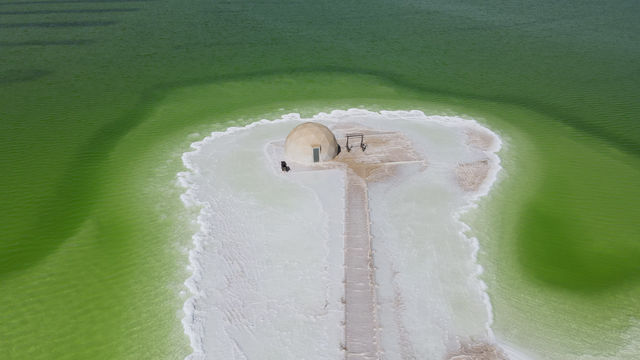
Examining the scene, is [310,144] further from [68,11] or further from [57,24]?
[68,11]

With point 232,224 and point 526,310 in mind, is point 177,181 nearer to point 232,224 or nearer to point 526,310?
point 232,224

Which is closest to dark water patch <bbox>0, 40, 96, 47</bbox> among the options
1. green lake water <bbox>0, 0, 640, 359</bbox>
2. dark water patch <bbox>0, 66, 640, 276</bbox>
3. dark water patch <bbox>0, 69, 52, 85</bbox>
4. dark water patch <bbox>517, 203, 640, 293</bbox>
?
green lake water <bbox>0, 0, 640, 359</bbox>

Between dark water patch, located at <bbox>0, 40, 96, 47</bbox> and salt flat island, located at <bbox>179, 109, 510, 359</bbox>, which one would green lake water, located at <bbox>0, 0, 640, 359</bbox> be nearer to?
dark water patch, located at <bbox>0, 40, 96, 47</bbox>

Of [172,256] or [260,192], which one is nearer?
[172,256]

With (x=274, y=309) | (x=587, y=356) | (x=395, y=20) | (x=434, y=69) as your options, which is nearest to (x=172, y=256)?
(x=274, y=309)

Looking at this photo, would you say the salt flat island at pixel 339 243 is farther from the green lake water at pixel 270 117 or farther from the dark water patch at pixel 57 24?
the dark water patch at pixel 57 24
